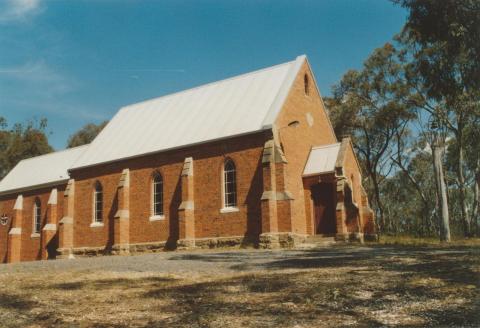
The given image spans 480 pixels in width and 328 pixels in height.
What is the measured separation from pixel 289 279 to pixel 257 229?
1329cm

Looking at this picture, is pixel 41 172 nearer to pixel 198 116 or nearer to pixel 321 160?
pixel 198 116

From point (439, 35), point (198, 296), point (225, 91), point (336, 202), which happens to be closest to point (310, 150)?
point (336, 202)

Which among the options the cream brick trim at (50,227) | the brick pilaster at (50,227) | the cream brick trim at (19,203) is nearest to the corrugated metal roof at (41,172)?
the cream brick trim at (19,203)

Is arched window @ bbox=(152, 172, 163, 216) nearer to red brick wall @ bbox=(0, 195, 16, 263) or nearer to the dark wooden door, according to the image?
the dark wooden door

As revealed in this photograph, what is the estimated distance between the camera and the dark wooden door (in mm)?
25734

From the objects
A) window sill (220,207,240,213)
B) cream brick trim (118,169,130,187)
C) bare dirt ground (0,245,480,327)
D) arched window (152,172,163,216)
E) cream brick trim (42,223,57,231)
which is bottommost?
bare dirt ground (0,245,480,327)

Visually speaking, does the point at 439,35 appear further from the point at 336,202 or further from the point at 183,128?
the point at 183,128

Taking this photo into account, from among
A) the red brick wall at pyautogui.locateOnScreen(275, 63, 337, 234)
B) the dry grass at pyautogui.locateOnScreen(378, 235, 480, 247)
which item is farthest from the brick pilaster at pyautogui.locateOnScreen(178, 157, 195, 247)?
the dry grass at pyautogui.locateOnScreen(378, 235, 480, 247)

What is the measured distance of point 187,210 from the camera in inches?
1019

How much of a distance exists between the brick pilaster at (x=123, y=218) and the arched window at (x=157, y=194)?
198 centimetres

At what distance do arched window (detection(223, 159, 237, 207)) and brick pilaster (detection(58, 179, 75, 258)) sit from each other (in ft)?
41.2

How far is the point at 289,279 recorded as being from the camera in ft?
34.7

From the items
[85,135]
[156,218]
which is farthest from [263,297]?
[85,135]

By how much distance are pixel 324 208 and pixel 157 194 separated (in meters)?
10.0
